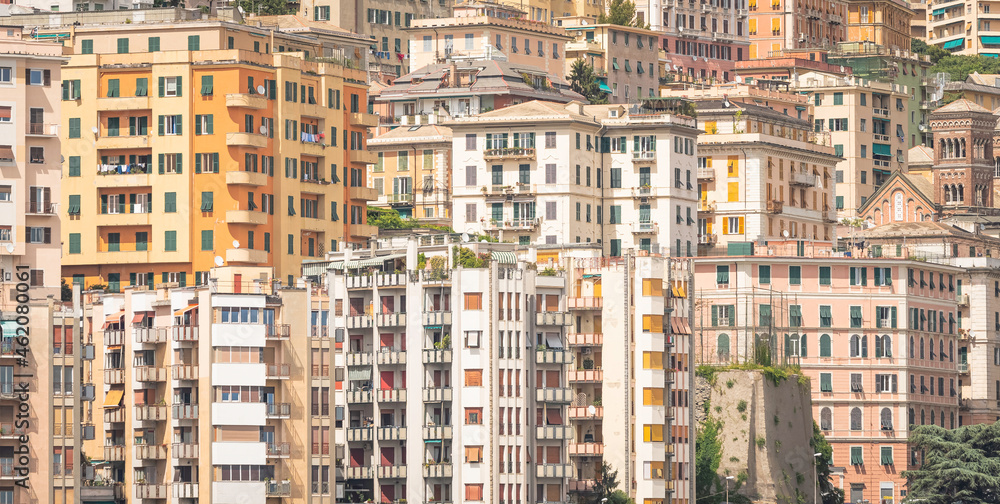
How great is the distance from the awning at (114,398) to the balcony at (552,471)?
2482cm

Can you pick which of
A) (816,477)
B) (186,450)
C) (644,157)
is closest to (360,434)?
(186,450)

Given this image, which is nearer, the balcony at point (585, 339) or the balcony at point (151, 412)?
the balcony at point (151, 412)

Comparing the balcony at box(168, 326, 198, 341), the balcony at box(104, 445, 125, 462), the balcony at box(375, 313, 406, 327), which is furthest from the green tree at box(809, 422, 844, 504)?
the balcony at box(104, 445, 125, 462)

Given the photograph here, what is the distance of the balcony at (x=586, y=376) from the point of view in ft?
506

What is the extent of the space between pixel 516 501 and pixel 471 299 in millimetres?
11896

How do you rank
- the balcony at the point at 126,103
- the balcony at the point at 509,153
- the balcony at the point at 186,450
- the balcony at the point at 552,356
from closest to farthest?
the balcony at the point at 186,450
the balcony at the point at 552,356
the balcony at the point at 126,103
the balcony at the point at 509,153

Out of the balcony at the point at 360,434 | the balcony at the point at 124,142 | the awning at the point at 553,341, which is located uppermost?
the balcony at the point at 124,142

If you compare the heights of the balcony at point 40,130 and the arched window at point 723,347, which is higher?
the balcony at point 40,130

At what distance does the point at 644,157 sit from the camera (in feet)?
627

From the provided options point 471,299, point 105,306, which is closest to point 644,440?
point 471,299

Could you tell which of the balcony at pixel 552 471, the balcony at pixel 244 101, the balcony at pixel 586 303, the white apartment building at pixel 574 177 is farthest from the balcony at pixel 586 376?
the white apartment building at pixel 574 177

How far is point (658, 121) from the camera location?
628ft

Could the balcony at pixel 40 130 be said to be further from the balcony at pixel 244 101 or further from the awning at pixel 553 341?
the awning at pixel 553 341

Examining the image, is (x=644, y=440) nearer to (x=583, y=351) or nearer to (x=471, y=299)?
(x=583, y=351)
